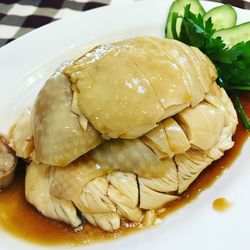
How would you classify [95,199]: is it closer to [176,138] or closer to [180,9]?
[176,138]

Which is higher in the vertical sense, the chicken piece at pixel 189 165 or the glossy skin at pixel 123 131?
the glossy skin at pixel 123 131

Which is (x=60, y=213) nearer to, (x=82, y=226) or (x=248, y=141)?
(x=82, y=226)

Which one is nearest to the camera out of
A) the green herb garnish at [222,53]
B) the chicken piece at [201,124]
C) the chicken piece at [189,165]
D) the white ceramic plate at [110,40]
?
the white ceramic plate at [110,40]

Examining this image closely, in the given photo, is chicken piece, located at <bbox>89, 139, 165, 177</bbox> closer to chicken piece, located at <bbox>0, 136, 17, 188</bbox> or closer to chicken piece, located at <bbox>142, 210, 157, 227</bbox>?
chicken piece, located at <bbox>142, 210, 157, 227</bbox>

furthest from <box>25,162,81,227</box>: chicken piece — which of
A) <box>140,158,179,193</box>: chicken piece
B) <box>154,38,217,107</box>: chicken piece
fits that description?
<box>154,38,217,107</box>: chicken piece

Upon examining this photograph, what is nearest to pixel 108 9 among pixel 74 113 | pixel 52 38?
pixel 52 38

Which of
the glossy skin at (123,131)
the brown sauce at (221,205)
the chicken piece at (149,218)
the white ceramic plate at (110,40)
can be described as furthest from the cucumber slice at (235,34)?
the chicken piece at (149,218)

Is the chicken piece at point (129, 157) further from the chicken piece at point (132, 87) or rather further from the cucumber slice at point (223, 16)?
the cucumber slice at point (223, 16)
